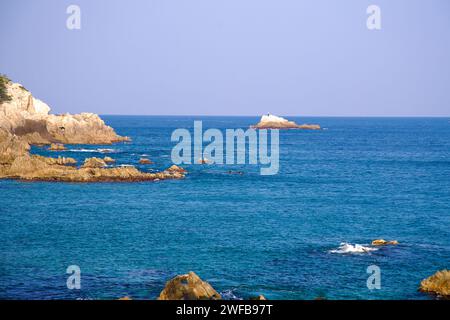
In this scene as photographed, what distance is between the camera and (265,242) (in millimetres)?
45750

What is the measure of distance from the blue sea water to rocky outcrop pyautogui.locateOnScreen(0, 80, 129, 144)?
2015 inches

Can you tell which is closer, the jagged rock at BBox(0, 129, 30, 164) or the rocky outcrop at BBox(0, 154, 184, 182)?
the rocky outcrop at BBox(0, 154, 184, 182)

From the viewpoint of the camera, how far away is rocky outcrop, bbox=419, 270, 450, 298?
3272cm

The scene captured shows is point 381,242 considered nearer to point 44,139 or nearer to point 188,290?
point 188,290

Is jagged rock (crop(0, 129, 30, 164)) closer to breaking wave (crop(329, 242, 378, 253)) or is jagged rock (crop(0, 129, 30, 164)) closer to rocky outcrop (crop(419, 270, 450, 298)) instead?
breaking wave (crop(329, 242, 378, 253))

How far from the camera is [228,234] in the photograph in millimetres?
48625

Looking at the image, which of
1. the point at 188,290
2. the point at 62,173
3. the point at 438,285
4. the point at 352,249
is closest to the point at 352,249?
the point at 352,249

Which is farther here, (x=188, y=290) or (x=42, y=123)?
(x=42, y=123)

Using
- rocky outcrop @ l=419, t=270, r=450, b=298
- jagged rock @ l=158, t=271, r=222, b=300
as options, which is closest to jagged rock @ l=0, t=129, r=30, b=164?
jagged rock @ l=158, t=271, r=222, b=300

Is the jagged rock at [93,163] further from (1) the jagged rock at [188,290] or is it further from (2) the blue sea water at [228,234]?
(1) the jagged rock at [188,290]

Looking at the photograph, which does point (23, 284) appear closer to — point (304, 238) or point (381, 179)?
point (304, 238)

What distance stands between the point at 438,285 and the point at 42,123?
11258 cm
